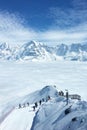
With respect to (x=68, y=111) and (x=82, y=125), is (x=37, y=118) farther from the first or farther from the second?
(x=82, y=125)

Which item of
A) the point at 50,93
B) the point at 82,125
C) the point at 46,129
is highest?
the point at 82,125

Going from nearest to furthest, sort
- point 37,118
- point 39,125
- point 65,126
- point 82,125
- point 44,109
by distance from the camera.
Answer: point 82,125 < point 65,126 < point 39,125 < point 37,118 < point 44,109

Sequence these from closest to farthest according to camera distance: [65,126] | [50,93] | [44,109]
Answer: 1. [65,126]
2. [44,109]
3. [50,93]

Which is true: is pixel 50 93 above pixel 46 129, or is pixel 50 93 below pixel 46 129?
below

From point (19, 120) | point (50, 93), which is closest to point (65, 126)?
point (19, 120)

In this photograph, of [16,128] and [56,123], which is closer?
[56,123]

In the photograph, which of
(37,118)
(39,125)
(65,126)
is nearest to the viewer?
(65,126)

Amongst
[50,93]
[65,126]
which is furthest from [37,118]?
[50,93]

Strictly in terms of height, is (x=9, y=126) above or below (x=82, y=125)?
below

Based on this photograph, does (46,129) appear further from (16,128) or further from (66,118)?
(16,128)
